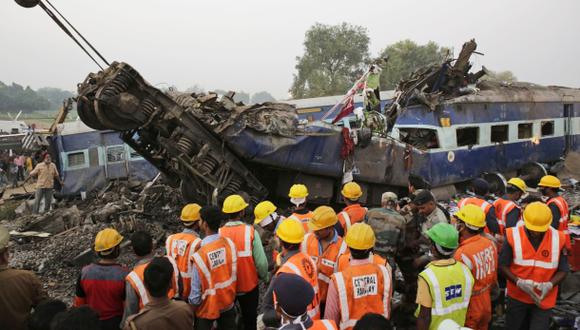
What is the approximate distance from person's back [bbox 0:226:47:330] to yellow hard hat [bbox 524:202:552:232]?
12.0 feet

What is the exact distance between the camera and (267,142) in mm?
7020

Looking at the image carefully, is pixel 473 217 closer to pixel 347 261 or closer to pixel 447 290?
pixel 447 290

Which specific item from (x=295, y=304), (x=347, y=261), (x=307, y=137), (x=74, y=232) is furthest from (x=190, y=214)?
(x=74, y=232)

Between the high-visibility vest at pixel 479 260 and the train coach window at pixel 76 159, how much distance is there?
1258 centimetres

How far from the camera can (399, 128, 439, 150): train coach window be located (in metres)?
10.3

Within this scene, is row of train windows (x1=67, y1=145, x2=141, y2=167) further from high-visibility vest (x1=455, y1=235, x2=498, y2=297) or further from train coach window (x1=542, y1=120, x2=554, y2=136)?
train coach window (x1=542, y1=120, x2=554, y2=136)

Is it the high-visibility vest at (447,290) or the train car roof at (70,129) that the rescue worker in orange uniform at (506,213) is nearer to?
the high-visibility vest at (447,290)

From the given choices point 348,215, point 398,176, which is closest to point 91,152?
point 398,176

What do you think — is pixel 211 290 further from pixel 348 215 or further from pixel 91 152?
pixel 91 152

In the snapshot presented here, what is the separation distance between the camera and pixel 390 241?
149 inches

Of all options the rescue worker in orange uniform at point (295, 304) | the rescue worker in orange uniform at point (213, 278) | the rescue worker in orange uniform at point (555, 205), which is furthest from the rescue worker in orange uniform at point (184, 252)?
the rescue worker in orange uniform at point (555, 205)

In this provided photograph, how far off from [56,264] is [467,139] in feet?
32.9

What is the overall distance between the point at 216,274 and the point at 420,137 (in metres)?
8.34

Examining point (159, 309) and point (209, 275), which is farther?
point (209, 275)
